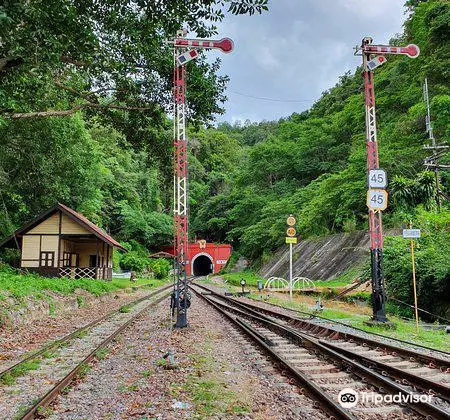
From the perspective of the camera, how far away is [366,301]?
16891mm

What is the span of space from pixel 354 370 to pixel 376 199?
605 centimetres

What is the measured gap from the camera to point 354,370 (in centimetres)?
623

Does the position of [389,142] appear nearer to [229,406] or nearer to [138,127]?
[138,127]

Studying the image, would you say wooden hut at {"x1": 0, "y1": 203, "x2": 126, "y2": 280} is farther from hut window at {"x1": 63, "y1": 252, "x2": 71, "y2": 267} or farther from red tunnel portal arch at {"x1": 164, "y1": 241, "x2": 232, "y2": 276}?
red tunnel portal arch at {"x1": 164, "y1": 241, "x2": 232, "y2": 276}

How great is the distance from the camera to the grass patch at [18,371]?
19.9ft

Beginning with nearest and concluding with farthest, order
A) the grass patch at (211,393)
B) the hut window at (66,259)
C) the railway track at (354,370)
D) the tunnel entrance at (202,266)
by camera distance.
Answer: the railway track at (354,370), the grass patch at (211,393), the hut window at (66,259), the tunnel entrance at (202,266)

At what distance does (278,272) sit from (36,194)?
62.1ft

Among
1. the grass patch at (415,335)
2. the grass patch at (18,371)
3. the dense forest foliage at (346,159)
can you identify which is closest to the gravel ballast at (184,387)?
the grass patch at (18,371)

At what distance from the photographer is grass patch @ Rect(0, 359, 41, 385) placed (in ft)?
19.9

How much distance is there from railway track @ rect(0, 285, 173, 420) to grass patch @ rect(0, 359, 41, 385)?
0.10 ft

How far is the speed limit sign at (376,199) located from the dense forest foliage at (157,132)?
465 centimetres

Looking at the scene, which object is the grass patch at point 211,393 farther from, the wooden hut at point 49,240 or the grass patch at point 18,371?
the wooden hut at point 49,240

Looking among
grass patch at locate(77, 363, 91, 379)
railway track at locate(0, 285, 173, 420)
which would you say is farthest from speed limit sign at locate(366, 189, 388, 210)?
grass patch at locate(77, 363, 91, 379)

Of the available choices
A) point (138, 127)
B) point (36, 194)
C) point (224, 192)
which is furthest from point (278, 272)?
point (224, 192)
